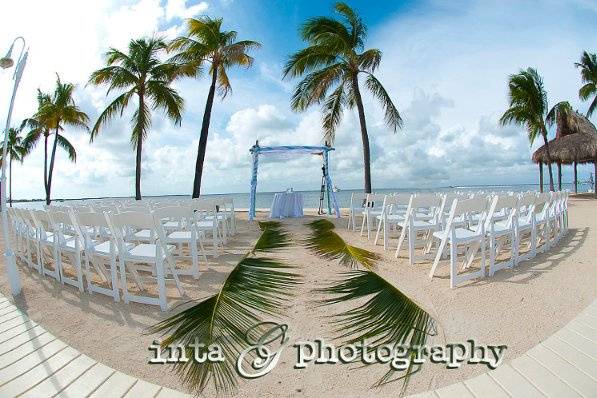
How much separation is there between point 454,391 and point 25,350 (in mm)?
3130

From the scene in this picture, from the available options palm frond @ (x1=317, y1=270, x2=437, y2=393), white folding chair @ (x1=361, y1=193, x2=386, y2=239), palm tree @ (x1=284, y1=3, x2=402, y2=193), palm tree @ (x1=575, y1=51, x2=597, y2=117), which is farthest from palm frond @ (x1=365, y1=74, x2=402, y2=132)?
palm tree @ (x1=575, y1=51, x2=597, y2=117)

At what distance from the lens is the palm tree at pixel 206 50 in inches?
524

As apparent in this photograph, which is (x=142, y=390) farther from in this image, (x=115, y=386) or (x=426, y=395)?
(x=426, y=395)

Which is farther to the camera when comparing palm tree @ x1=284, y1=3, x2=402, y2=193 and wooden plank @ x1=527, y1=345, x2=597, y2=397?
palm tree @ x1=284, y1=3, x2=402, y2=193

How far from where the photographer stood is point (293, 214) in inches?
541

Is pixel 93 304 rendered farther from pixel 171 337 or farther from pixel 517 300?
pixel 517 300

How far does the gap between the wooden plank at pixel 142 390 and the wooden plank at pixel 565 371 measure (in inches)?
99.2

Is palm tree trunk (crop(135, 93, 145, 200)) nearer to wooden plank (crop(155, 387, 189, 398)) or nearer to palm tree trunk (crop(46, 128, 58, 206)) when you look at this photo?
palm tree trunk (crop(46, 128, 58, 206))

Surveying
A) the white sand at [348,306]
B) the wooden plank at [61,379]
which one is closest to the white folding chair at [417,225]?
the white sand at [348,306]

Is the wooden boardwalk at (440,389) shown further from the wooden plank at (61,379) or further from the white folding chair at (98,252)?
the white folding chair at (98,252)

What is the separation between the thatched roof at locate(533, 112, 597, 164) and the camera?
2027 cm

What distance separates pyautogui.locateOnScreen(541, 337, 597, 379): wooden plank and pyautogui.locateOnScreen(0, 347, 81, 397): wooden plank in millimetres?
3493

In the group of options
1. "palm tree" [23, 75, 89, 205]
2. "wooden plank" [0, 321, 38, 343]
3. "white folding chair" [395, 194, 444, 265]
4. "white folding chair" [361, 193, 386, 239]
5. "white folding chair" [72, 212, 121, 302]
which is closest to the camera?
"wooden plank" [0, 321, 38, 343]

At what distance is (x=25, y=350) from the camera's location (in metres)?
2.66
